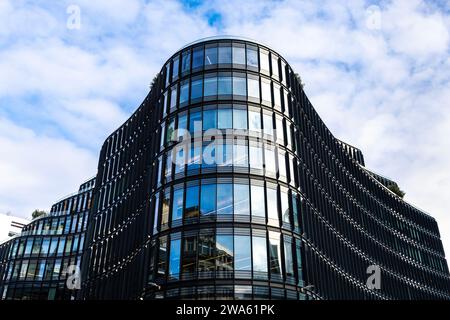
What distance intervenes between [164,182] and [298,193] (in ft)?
Answer: 36.8

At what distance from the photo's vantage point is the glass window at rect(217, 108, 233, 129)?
4006cm

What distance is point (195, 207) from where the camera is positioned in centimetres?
3712

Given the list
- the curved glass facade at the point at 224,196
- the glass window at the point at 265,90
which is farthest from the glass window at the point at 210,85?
the glass window at the point at 265,90

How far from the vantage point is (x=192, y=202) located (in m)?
37.5

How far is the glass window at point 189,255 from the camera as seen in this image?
35.0 meters

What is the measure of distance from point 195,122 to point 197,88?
11.4ft

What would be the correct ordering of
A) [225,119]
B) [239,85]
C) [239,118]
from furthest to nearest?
[239,85] < [239,118] < [225,119]

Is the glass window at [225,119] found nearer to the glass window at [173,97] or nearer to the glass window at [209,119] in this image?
the glass window at [209,119]

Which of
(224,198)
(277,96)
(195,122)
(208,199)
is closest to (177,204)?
(208,199)

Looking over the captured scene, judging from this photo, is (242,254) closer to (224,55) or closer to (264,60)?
(224,55)

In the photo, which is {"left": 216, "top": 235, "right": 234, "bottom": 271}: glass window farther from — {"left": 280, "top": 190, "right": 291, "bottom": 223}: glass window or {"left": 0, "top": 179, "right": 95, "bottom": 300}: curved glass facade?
{"left": 0, "top": 179, "right": 95, "bottom": 300}: curved glass facade

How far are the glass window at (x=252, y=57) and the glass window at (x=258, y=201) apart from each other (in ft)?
39.3
